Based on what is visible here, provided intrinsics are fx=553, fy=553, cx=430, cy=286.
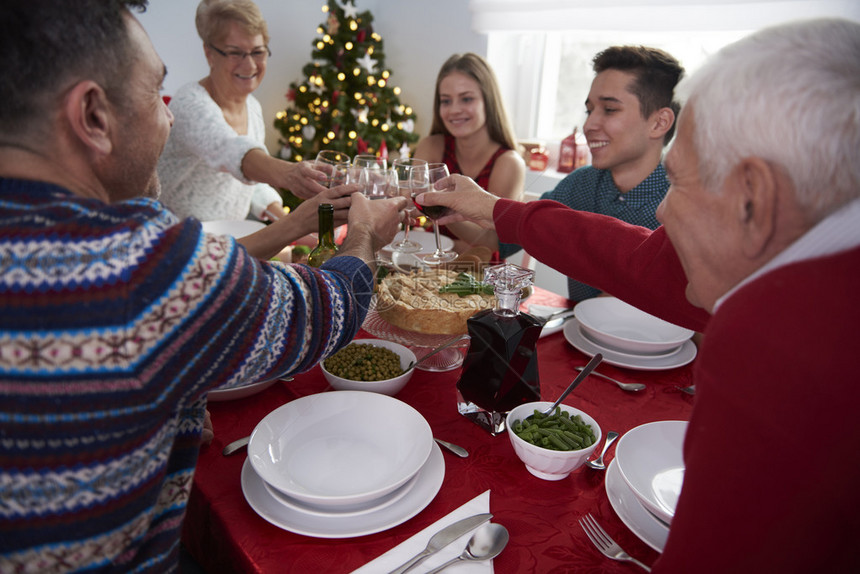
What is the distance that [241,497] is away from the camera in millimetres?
915

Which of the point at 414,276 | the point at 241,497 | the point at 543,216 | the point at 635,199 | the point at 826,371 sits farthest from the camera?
the point at 635,199

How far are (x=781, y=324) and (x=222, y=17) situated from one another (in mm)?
2848

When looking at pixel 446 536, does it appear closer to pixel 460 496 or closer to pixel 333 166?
pixel 460 496

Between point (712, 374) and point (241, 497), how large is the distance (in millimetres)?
739

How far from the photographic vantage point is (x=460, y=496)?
3.05 feet

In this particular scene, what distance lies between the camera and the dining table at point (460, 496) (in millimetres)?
812

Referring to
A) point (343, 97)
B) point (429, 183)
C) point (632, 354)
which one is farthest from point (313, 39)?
point (632, 354)

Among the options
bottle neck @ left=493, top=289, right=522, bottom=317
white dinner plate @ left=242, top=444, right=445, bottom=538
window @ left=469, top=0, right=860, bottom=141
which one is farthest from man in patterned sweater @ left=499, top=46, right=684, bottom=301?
white dinner plate @ left=242, top=444, right=445, bottom=538

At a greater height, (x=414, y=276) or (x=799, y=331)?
(x=799, y=331)

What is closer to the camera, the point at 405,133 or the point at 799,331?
the point at 799,331

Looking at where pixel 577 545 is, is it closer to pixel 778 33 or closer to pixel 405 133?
pixel 778 33

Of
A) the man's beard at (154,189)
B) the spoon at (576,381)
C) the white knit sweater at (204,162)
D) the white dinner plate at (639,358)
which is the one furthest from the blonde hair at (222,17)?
the spoon at (576,381)

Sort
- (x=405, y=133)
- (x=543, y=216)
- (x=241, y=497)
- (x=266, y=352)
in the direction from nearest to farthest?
(x=266, y=352) < (x=241, y=497) < (x=543, y=216) < (x=405, y=133)

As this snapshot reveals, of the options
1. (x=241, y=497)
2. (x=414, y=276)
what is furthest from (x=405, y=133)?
(x=241, y=497)
